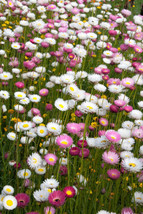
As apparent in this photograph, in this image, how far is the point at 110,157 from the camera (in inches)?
54.7

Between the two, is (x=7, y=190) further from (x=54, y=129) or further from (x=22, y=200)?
(x=54, y=129)

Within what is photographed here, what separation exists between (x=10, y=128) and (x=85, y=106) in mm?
764

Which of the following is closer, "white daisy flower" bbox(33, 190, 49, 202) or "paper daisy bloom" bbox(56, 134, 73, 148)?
"white daisy flower" bbox(33, 190, 49, 202)

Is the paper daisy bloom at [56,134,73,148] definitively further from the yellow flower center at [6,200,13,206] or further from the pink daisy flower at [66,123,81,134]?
the yellow flower center at [6,200,13,206]

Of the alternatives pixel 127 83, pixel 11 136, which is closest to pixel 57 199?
pixel 11 136

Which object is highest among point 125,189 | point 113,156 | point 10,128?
point 113,156

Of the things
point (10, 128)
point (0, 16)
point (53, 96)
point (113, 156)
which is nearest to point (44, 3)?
point (0, 16)

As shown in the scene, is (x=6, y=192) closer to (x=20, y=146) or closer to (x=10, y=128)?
(x=20, y=146)

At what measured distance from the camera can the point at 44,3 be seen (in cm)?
363

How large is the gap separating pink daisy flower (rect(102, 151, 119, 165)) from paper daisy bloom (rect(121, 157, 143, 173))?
0.15ft

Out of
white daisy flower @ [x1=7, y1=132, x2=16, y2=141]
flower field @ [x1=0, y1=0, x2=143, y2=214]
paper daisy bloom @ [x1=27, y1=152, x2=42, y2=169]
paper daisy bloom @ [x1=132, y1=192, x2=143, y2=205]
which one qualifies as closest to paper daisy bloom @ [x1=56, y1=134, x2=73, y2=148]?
flower field @ [x1=0, y1=0, x2=143, y2=214]

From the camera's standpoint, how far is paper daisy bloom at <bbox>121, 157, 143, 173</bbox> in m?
1.31

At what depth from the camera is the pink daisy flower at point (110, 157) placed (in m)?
1.36

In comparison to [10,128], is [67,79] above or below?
above
